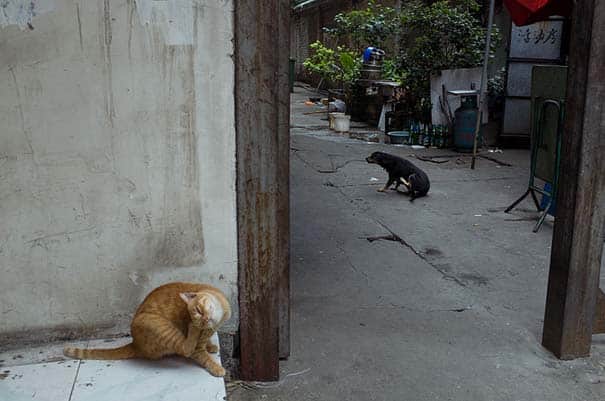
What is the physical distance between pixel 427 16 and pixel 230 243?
342 inches

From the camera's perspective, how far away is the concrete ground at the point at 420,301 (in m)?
2.96

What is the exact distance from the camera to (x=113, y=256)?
101 inches

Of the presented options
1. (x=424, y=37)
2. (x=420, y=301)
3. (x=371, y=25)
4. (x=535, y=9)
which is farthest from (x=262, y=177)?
(x=371, y=25)

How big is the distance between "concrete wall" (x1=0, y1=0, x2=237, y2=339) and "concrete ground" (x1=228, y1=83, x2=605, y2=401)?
82 centimetres

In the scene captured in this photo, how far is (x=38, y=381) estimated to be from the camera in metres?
2.27

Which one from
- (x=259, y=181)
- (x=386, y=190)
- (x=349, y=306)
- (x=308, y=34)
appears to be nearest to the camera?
(x=259, y=181)

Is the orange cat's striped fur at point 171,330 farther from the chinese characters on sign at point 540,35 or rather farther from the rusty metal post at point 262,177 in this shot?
the chinese characters on sign at point 540,35

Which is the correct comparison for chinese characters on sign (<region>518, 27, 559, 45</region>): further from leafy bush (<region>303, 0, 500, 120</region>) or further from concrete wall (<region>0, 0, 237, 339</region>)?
concrete wall (<region>0, 0, 237, 339</region>)

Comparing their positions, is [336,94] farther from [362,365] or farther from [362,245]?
[362,365]

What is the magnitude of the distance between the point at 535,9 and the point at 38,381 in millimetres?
6789

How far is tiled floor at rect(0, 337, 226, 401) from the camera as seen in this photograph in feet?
7.23

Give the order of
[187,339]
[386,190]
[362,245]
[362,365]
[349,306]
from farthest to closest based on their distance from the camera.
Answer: [386,190]
[362,245]
[349,306]
[362,365]
[187,339]

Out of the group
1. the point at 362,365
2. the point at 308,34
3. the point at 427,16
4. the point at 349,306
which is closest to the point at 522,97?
the point at 427,16

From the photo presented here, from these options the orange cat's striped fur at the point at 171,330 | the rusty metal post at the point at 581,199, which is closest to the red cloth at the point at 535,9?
the rusty metal post at the point at 581,199
